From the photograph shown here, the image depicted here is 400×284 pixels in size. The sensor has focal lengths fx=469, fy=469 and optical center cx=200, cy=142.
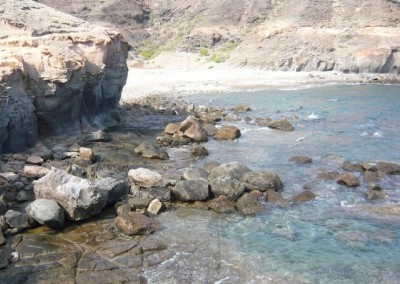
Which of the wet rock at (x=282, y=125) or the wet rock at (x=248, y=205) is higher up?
the wet rock at (x=248, y=205)

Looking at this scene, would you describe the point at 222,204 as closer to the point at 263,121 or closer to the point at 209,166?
the point at 209,166

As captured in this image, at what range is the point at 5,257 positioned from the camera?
11562mm

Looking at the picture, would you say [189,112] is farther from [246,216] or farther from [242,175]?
[246,216]

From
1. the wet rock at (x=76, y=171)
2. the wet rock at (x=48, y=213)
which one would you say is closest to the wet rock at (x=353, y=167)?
the wet rock at (x=76, y=171)

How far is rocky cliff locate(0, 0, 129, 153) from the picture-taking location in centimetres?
2127

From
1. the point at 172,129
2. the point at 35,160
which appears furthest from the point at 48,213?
the point at 172,129

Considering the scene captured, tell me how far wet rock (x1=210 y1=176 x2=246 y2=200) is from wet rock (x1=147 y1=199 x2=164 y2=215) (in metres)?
2.25

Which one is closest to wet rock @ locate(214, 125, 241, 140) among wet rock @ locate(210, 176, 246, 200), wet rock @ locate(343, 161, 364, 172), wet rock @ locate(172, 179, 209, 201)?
wet rock @ locate(343, 161, 364, 172)

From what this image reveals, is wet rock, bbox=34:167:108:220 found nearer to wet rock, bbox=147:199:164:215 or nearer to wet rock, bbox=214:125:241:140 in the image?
wet rock, bbox=147:199:164:215

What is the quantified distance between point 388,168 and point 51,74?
1634 cm

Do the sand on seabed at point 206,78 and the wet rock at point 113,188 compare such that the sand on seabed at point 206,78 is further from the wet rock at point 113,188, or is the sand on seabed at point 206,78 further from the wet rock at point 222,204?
the wet rock at point 222,204

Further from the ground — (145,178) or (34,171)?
(145,178)

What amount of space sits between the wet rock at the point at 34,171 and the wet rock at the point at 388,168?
45.4 ft

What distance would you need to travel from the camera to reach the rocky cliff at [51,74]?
21266 mm
